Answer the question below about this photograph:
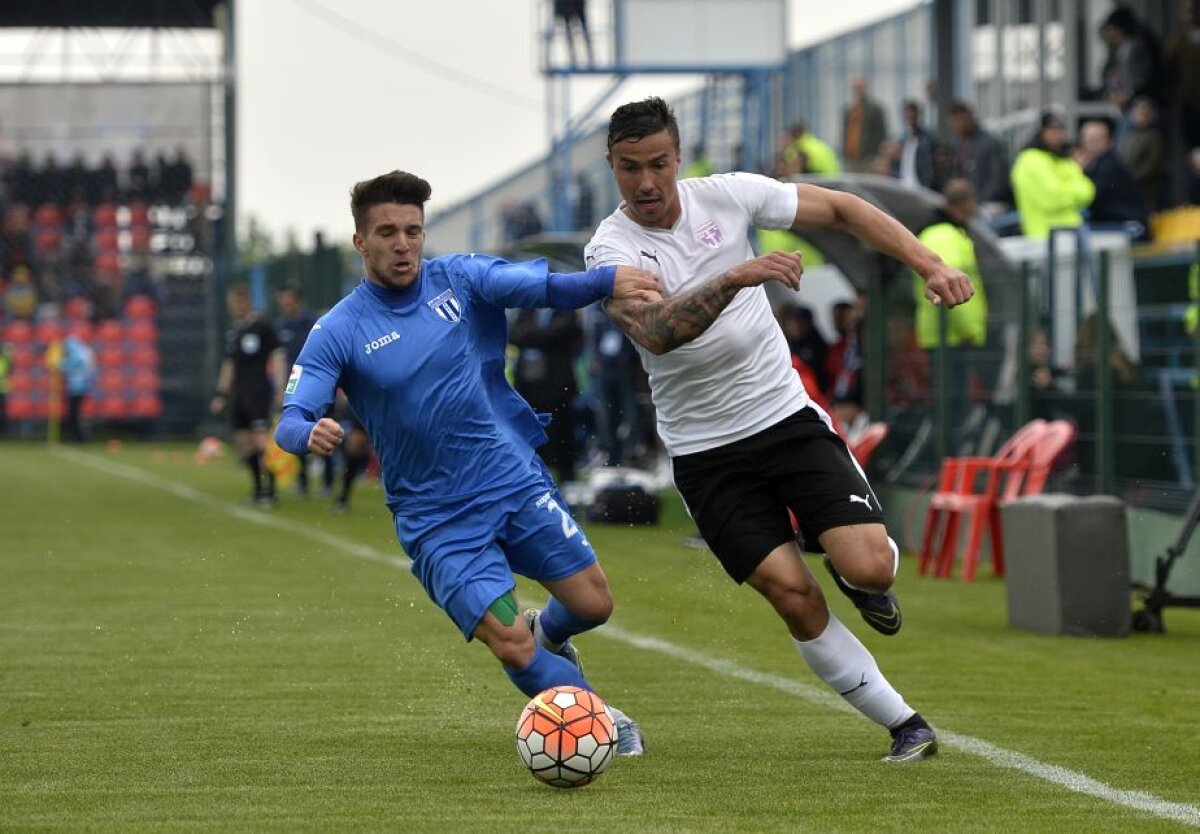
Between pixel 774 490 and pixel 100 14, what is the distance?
41.7 metres

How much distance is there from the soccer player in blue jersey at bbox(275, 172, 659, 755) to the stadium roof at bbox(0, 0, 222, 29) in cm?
4043

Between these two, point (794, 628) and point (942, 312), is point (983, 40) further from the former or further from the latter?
point (794, 628)

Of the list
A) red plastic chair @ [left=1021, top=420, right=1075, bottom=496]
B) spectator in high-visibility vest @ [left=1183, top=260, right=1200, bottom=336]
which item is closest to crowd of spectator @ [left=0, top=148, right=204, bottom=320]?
red plastic chair @ [left=1021, top=420, right=1075, bottom=496]

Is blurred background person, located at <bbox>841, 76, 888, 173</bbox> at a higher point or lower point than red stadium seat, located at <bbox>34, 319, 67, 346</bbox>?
higher

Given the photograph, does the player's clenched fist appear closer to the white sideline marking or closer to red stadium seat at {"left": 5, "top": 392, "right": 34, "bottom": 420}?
the white sideline marking

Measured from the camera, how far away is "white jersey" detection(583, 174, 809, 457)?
7.54 m

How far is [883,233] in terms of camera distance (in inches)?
294

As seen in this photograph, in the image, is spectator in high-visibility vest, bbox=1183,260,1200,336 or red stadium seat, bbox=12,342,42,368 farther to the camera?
red stadium seat, bbox=12,342,42,368

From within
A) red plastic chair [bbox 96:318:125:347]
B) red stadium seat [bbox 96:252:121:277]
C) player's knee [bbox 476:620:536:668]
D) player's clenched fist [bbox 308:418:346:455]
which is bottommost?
player's knee [bbox 476:620:536:668]

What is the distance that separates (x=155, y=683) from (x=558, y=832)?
159 inches

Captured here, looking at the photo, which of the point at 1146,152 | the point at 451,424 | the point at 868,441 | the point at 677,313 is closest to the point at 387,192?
the point at 451,424

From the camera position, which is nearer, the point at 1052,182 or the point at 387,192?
the point at 387,192

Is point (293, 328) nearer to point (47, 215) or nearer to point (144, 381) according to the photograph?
point (144, 381)

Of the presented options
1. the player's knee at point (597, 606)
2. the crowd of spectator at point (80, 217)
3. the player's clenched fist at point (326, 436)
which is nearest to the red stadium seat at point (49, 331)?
the crowd of spectator at point (80, 217)
